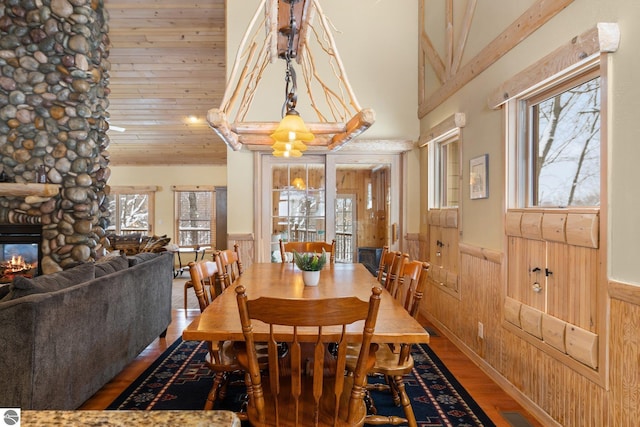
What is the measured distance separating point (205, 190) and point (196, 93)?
10.5 ft

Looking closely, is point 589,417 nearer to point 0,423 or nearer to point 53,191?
point 0,423

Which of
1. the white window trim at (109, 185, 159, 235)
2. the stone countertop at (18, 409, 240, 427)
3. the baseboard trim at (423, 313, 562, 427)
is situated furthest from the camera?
the white window trim at (109, 185, 159, 235)

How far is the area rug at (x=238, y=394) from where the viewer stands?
96.2 inches

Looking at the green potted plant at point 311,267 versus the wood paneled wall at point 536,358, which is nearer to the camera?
the wood paneled wall at point 536,358

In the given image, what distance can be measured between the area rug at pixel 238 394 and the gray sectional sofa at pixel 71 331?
0.78ft

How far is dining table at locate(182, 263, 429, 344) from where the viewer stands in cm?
163

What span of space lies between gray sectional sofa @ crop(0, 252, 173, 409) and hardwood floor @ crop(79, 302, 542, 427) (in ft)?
0.52

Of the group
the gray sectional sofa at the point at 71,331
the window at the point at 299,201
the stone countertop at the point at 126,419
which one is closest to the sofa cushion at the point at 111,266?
the gray sectional sofa at the point at 71,331

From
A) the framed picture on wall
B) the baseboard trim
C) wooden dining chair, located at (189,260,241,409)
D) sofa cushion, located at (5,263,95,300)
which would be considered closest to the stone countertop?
wooden dining chair, located at (189,260,241,409)

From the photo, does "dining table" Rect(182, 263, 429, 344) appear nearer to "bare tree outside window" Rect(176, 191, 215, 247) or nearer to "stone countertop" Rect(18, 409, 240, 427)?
"stone countertop" Rect(18, 409, 240, 427)

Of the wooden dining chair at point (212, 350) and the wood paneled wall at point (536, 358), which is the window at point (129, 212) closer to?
the wood paneled wall at point (536, 358)

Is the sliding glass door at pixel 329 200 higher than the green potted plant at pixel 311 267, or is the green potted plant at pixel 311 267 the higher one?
the sliding glass door at pixel 329 200

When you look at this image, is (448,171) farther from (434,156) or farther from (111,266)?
(111,266)

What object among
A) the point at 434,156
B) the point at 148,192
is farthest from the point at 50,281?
the point at 148,192
